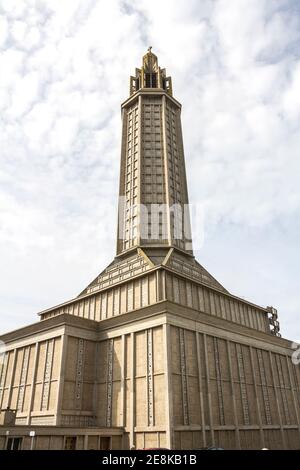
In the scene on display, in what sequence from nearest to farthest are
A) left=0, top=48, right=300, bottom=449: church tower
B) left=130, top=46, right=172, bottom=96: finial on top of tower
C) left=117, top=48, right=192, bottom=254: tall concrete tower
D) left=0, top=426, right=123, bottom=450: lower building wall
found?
left=0, top=426, right=123, bottom=450: lower building wall, left=0, top=48, right=300, bottom=449: church tower, left=117, top=48, right=192, bottom=254: tall concrete tower, left=130, top=46, right=172, bottom=96: finial on top of tower

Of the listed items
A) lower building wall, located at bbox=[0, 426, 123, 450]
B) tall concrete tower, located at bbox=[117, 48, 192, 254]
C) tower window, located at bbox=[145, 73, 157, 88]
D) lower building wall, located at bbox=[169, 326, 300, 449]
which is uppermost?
tower window, located at bbox=[145, 73, 157, 88]

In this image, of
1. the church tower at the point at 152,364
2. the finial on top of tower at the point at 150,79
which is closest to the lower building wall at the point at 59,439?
the church tower at the point at 152,364

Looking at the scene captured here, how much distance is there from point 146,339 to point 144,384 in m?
4.63

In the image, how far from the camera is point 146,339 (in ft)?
134

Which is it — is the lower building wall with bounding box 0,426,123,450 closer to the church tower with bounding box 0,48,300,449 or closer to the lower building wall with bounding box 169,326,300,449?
the church tower with bounding box 0,48,300,449

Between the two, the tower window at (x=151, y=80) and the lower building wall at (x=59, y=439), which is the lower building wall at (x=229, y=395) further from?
the tower window at (x=151, y=80)

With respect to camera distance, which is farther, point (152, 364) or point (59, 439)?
point (152, 364)

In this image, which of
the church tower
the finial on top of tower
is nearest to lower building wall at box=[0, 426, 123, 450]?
the church tower

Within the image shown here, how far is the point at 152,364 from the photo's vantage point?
38781 mm

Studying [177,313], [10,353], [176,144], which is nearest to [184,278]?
[177,313]

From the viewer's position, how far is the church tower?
3678 centimetres

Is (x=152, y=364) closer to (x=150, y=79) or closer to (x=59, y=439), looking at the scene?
(x=59, y=439)

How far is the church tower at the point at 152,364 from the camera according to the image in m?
36.8

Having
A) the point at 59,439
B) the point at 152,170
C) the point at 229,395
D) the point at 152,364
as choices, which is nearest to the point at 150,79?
the point at 152,170
